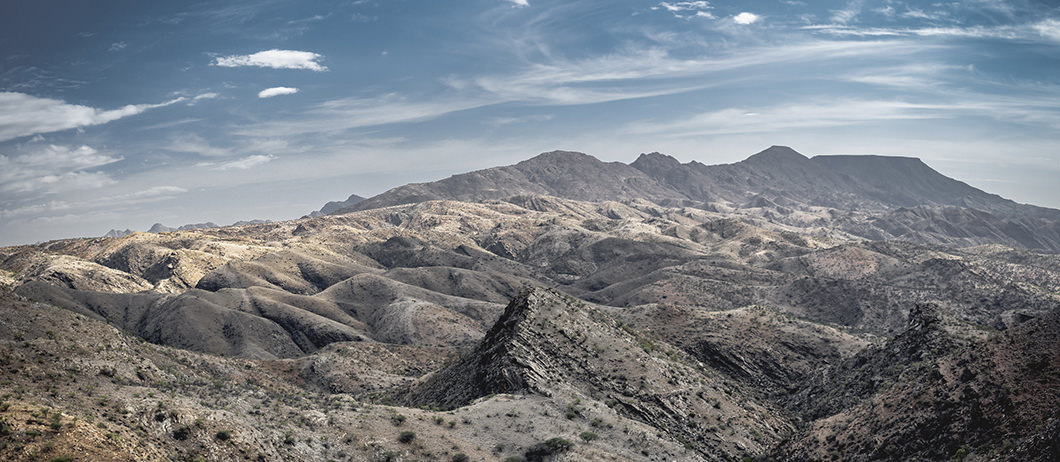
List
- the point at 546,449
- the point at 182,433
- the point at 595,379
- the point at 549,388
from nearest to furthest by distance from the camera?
the point at 182,433 → the point at 546,449 → the point at 549,388 → the point at 595,379

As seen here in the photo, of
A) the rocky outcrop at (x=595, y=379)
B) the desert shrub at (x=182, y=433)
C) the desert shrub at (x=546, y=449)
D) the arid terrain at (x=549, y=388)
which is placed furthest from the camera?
the rocky outcrop at (x=595, y=379)

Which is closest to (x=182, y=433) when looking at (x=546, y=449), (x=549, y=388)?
(x=546, y=449)

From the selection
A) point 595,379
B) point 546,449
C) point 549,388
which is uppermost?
point 549,388

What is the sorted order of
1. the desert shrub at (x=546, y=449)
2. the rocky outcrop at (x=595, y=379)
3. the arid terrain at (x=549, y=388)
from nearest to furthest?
the arid terrain at (x=549, y=388), the desert shrub at (x=546, y=449), the rocky outcrop at (x=595, y=379)

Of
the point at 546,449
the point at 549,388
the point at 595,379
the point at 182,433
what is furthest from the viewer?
the point at 595,379

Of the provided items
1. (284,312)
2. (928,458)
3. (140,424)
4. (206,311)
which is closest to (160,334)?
(206,311)

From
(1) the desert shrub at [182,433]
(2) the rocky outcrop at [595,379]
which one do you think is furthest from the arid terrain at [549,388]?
(2) the rocky outcrop at [595,379]

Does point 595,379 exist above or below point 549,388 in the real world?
below

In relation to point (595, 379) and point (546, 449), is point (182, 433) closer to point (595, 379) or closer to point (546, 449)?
point (546, 449)

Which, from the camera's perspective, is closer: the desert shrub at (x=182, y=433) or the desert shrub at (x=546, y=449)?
the desert shrub at (x=182, y=433)

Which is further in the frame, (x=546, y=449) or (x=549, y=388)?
(x=549, y=388)

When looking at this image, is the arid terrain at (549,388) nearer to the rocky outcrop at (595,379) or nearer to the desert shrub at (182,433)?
the desert shrub at (182,433)
